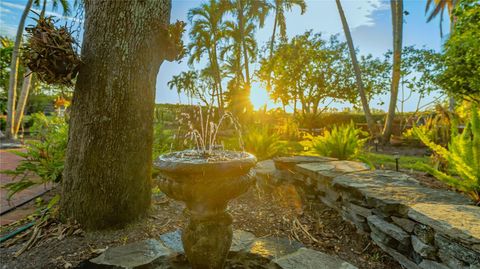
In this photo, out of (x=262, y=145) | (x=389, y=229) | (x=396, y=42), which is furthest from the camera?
(x=396, y=42)

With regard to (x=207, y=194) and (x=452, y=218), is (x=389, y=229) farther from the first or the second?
(x=207, y=194)

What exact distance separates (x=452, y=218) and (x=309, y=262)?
0.97m

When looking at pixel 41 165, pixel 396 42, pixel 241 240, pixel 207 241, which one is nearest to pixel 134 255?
pixel 207 241

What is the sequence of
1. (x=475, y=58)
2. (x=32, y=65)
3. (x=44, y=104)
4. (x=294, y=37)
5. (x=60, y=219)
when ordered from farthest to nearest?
(x=44, y=104), (x=294, y=37), (x=475, y=58), (x=60, y=219), (x=32, y=65)

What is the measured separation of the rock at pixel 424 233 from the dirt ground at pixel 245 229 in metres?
0.41

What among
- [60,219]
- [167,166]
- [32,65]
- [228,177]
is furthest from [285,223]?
[32,65]

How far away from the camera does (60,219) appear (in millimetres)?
2582

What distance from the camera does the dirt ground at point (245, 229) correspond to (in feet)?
7.00

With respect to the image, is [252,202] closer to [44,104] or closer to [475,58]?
[475,58]

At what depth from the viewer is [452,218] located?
164 cm

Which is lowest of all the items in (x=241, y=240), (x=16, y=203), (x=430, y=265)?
(x=16, y=203)

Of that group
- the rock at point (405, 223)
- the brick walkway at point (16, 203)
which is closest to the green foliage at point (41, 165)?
the brick walkway at point (16, 203)

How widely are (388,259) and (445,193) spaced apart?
753 millimetres

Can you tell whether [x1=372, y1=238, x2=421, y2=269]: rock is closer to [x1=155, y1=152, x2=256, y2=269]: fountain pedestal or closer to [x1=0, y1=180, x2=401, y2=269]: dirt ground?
[x1=0, y1=180, x2=401, y2=269]: dirt ground
